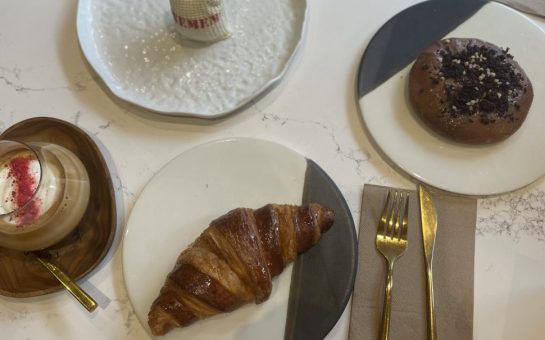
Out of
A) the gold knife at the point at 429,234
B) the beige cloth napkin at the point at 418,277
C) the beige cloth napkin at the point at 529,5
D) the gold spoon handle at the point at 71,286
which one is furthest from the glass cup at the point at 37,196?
the beige cloth napkin at the point at 529,5

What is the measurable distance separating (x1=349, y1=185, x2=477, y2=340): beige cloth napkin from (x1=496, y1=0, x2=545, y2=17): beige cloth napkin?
56 centimetres

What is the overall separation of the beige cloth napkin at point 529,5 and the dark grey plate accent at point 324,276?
0.71 metres

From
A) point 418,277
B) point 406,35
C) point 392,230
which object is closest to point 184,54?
point 406,35

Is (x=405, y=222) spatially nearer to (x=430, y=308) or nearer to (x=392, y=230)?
(x=392, y=230)

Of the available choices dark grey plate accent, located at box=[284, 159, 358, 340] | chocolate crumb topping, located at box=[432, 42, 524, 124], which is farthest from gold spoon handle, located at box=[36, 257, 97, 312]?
chocolate crumb topping, located at box=[432, 42, 524, 124]

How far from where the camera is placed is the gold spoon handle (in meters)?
0.87

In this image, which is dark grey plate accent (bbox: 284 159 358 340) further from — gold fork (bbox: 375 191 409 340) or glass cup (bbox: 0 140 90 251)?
glass cup (bbox: 0 140 90 251)

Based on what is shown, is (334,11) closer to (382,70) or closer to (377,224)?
(382,70)

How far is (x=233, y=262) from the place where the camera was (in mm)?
831

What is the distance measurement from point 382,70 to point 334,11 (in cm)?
24

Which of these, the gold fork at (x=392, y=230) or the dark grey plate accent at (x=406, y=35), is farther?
the dark grey plate accent at (x=406, y=35)

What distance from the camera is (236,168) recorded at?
3.30ft

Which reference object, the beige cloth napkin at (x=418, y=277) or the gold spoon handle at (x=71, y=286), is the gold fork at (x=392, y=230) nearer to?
the beige cloth napkin at (x=418, y=277)

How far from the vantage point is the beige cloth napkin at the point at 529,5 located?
3.84ft
